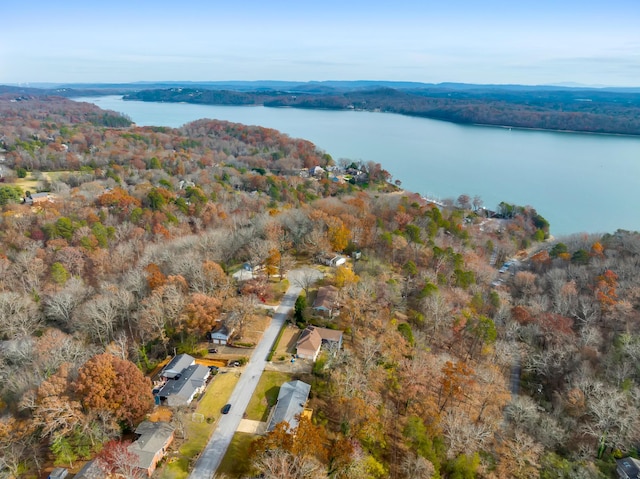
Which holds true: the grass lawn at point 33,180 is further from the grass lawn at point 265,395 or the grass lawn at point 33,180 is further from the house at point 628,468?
the house at point 628,468

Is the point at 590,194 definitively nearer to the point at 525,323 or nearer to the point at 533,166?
the point at 533,166

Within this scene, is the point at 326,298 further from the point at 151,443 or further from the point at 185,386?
the point at 151,443

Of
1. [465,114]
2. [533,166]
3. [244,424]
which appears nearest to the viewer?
[244,424]

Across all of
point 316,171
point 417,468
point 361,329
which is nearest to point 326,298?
point 361,329

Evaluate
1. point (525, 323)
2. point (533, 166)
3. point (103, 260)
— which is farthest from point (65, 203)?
point (533, 166)

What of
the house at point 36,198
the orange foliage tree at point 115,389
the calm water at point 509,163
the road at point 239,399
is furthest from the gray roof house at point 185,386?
the calm water at point 509,163

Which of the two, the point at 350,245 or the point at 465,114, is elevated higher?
the point at 465,114
